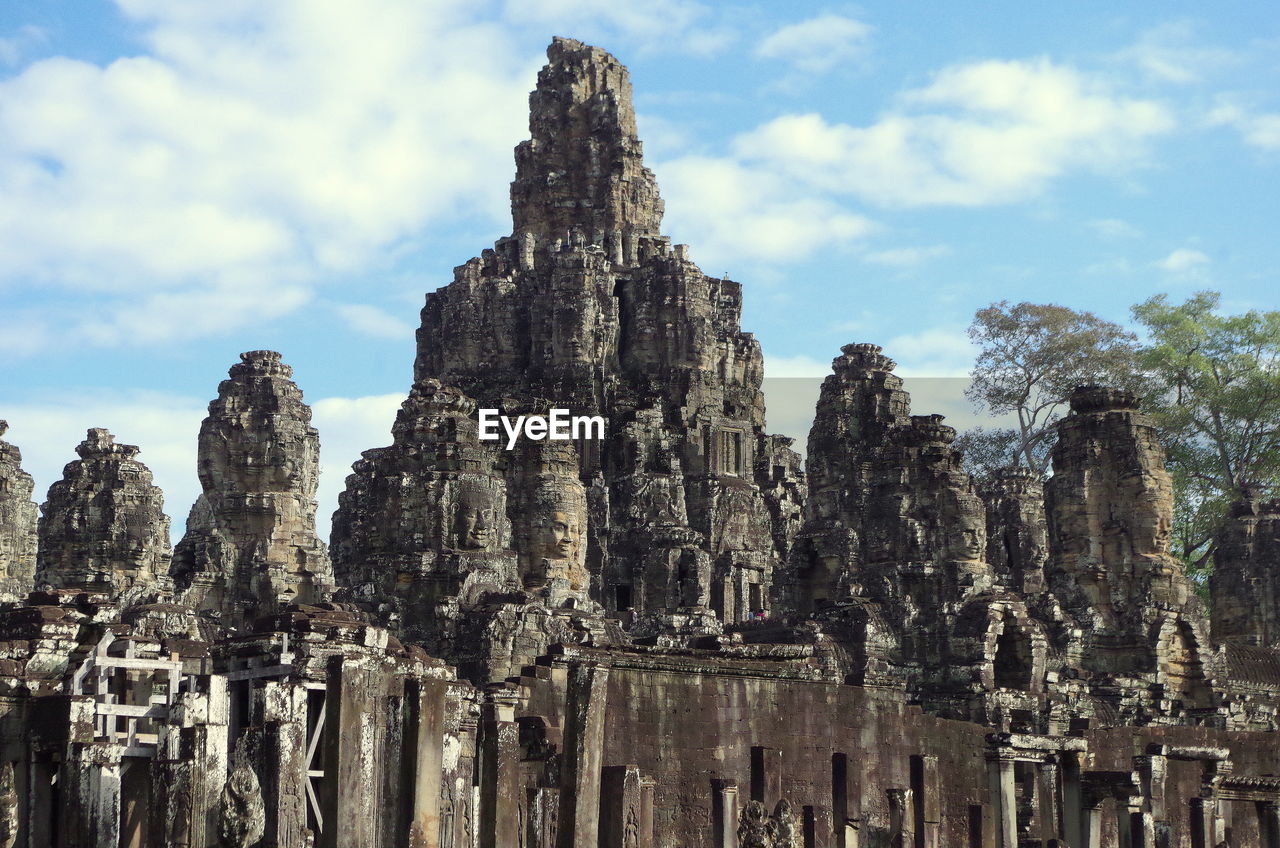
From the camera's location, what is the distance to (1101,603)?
1896 inches

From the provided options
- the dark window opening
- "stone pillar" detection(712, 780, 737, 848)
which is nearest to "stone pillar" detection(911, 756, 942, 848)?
"stone pillar" detection(712, 780, 737, 848)

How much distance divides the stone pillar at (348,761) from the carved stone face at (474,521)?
48.7 ft

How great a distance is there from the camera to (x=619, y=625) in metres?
40.0

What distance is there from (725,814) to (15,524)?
1118 inches

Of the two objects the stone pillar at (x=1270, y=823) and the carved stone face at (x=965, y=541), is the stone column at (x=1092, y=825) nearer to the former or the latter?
the stone pillar at (x=1270, y=823)

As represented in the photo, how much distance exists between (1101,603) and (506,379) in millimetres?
19766

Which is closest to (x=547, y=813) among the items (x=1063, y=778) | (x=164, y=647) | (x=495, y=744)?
(x=495, y=744)

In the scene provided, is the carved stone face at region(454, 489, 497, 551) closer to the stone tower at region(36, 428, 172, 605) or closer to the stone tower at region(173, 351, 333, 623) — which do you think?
the stone tower at region(36, 428, 172, 605)

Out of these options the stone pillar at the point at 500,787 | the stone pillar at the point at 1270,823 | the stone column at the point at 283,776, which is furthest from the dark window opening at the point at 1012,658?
the stone column at the point at 283,776

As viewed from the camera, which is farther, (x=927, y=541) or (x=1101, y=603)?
(x=1101, y=603)

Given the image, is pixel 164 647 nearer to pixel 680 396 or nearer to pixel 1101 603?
pixel 1101 603

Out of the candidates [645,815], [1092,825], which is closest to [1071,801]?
[1092,825]

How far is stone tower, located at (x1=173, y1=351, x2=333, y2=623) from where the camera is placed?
145 feet

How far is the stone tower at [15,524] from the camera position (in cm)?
5112
